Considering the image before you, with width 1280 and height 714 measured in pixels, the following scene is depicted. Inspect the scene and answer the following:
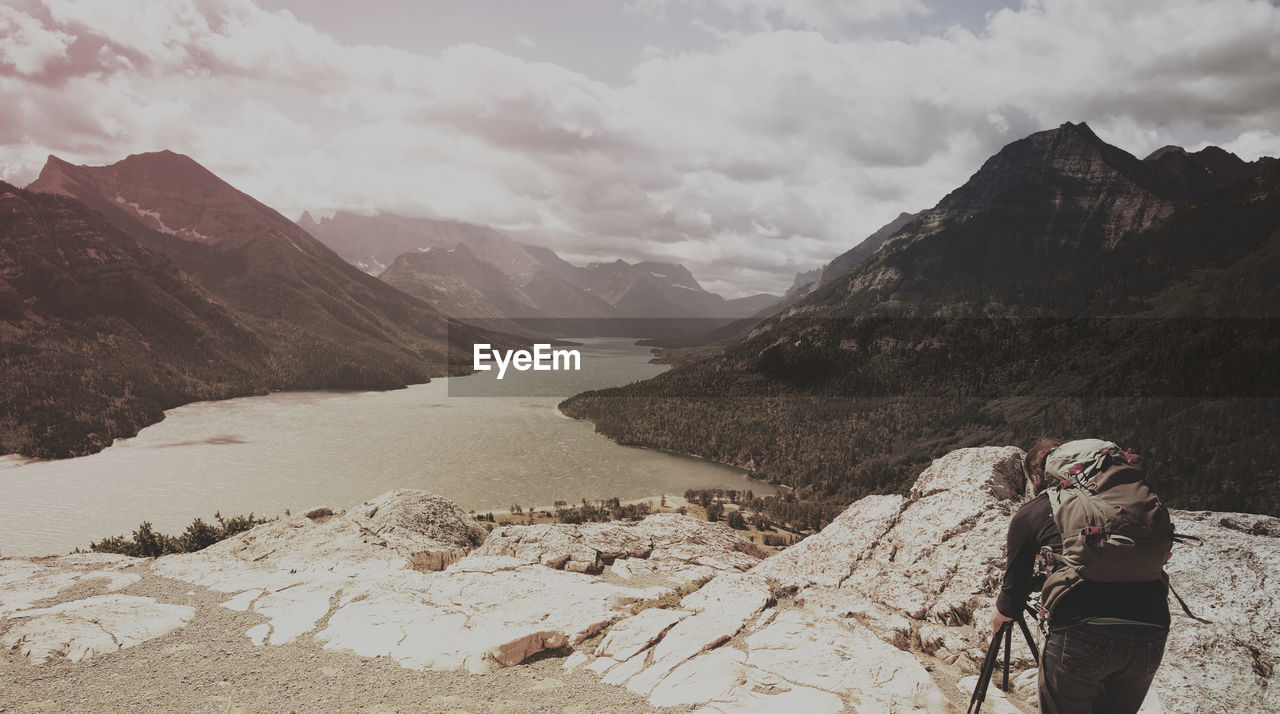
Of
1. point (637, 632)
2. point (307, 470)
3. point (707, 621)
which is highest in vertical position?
point (707, 621)

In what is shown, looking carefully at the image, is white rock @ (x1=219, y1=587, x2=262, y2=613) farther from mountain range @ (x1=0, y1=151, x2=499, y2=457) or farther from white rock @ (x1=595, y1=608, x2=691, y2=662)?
mountain range @ (x1=0, y1=151, x2=499, y2=457)

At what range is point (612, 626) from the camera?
12.8 m

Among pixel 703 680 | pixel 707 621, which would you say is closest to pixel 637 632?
pixel 707 621

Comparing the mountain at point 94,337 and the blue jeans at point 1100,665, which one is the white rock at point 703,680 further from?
the mountain at point 94,337

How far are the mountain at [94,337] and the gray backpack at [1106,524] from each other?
13292 cm

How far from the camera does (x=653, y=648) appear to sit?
11477 mm

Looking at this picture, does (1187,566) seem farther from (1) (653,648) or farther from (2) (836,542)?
(1) (653,648)

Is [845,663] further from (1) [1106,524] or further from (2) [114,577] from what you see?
(2) [114,577]

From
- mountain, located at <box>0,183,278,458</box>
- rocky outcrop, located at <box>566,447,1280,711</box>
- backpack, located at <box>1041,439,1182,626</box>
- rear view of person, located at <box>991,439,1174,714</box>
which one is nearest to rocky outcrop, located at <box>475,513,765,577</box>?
rocky outcrop, located at <box>566,447,1280,711</box>

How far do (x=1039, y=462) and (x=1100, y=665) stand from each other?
2431mm

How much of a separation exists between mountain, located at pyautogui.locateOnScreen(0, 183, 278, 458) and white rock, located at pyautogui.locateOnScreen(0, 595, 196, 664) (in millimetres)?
112880

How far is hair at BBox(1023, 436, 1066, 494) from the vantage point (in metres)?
7.10

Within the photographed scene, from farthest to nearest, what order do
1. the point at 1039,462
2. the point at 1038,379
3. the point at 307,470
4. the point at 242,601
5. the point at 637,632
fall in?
the point at 1038,379
the point at 307,470
the point at 242,601
the point at 637,632
the point at 1039,462

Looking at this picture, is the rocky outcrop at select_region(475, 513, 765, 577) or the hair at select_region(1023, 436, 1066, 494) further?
the rocky outcrop at select_region(475, 513, 765, 577)
